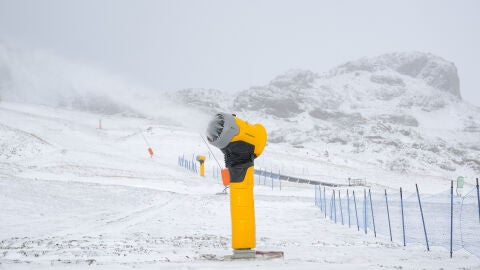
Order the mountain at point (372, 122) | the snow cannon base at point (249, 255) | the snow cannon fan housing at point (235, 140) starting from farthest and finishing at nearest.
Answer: the mountain at point (372, 122) → the snow cannon fan housing at point (235, 140) → the snow cannon base at point (249, 255)

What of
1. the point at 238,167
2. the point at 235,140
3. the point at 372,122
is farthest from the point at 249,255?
the point at 372,122

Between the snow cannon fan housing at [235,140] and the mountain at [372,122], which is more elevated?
the mountain at [372,122]

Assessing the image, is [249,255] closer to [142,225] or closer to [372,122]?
[142,225]

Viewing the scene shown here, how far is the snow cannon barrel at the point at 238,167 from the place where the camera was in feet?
25.0

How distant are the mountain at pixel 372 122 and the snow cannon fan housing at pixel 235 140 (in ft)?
242

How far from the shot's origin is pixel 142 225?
14.4 metres

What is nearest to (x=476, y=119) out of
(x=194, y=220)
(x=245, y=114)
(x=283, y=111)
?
(x=283, y=111)

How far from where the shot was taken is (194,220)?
55.1 ft

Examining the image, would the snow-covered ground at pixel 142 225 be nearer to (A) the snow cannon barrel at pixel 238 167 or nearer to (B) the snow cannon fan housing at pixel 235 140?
(A) the snow cannon barrel at pixel 238 167

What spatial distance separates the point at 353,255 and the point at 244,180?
3.08 m

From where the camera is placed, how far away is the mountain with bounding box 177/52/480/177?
9194 cm

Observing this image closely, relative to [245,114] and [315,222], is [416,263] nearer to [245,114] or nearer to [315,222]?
[315,222]

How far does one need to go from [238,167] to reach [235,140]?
53 centimetres

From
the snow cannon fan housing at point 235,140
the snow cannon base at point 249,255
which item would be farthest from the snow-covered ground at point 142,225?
the snow cannon fan housing at point 235,140
